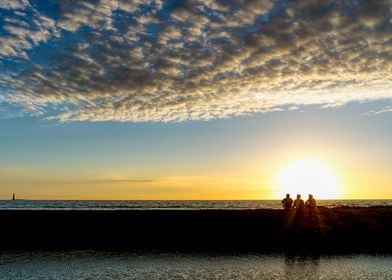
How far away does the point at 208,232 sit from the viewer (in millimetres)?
34062

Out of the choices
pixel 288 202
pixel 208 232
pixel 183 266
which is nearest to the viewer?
pixel 183 266

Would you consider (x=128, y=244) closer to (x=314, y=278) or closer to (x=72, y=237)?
(x=72, y=237)

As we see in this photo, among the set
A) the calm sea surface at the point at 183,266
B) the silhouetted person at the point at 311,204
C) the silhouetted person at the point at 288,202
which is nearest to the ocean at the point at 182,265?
the calm sea surface at the point at 183,266

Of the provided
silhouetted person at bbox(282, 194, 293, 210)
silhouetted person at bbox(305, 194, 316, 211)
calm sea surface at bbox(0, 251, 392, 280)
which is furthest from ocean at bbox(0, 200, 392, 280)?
silhouetted person at bbox(282, 194, 293, 210)

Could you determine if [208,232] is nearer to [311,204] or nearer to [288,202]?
[311,204]

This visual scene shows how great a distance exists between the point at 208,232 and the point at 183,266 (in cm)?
1124

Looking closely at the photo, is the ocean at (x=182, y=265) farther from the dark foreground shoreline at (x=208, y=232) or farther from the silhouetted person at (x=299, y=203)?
the silhouetted person at (x=299, y=203)

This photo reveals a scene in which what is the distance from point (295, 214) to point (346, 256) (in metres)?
10.6

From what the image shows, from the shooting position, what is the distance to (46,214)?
40.7 metres

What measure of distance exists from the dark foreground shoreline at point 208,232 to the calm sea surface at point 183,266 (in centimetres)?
355

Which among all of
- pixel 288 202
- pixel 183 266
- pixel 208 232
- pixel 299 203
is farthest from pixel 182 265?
pixel 288 202

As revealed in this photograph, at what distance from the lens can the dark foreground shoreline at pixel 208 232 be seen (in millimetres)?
31438

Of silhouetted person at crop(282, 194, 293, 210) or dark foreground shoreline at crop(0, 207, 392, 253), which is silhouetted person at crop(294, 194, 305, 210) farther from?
silhouetted person at crop(282, 194, 293, 210)

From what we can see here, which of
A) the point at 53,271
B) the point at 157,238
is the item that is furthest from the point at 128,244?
the point at 53,271
